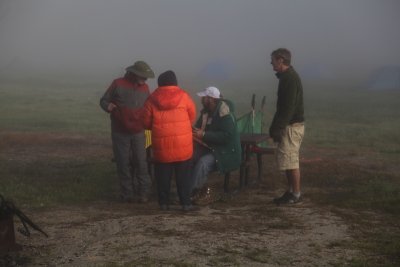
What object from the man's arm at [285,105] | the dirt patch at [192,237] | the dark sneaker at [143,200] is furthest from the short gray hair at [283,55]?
the dark sneaker at [143,200]

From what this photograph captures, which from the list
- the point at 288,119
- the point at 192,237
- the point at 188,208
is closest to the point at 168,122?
the point at 188,208

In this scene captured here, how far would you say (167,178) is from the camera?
26.5ft

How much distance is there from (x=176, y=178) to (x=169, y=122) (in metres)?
0.74

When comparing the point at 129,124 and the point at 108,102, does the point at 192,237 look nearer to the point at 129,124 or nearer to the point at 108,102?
the point at 129,124

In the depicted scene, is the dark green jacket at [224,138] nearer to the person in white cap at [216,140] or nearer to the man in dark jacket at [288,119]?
the person in white cap at [216,140]

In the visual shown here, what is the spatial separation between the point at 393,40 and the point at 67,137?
72.6 meters

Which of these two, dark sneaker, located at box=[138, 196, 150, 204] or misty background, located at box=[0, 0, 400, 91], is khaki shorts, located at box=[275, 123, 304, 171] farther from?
misty background, located at box=[0, 0, 400, 91]

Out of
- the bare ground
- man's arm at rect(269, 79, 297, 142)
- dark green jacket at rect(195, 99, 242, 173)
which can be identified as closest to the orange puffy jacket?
the bare ground

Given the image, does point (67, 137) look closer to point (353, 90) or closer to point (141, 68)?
point (141, 68)

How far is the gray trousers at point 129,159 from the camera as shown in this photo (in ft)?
29.4

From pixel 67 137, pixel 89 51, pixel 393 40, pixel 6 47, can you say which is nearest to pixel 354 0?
pixel 393 40

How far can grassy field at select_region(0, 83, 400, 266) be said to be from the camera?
891cm

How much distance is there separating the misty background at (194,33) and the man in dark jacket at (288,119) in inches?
1857

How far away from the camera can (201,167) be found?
8703 millimetres
